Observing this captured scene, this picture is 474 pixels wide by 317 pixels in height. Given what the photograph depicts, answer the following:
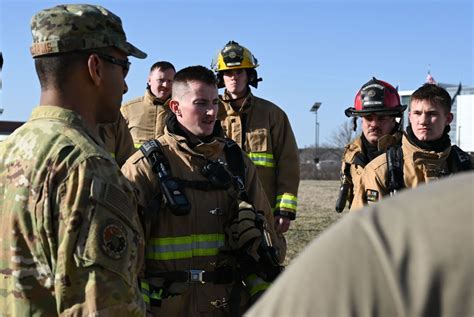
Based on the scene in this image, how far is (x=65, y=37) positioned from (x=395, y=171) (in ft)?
9.22

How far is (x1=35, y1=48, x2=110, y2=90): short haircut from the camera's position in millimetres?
2609

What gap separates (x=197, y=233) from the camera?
405cm

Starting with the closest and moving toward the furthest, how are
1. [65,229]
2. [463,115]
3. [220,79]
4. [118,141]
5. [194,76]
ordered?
[65,229] < [194,76] < [118,141] < [220,79] < [463,115]

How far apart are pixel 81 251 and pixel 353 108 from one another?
4.13 m

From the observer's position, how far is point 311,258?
41.8 inches

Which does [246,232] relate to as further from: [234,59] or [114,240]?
[234,59]

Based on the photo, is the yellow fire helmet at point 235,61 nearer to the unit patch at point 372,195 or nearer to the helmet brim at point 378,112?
the helmet brim at point 378,112

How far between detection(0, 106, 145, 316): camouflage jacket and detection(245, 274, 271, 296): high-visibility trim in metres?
1.67

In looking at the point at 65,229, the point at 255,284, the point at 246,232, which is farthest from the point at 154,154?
the point at 65,229

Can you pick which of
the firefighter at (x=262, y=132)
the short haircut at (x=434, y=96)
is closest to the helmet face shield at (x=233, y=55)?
the firefighter at (x=262, y=132)

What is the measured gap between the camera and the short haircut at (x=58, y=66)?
2609 mm

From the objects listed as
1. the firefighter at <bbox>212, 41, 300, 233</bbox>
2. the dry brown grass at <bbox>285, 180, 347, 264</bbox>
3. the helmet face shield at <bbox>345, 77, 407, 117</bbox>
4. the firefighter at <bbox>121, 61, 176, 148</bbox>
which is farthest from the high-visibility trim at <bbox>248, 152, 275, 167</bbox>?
the dry brown grass at <bbox>285, 180, 347, 264</bbox>

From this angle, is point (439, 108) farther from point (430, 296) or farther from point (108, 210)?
point (430, 296)

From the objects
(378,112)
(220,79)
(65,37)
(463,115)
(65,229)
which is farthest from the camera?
(463,115)
